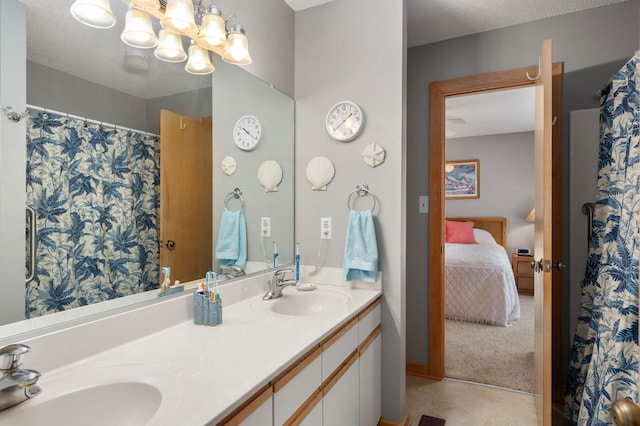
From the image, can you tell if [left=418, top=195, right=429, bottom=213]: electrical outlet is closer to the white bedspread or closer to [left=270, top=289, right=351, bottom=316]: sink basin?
[left=270, top=289, right=351, bottom=316]: sink basin

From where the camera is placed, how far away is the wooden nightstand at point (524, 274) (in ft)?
17.0

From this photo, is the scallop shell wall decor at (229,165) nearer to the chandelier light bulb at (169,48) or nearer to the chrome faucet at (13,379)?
the chandelier light bulb at (169,48)

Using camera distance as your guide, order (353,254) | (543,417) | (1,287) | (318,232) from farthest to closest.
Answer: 1. (318,232)
2. (353,254)
3. (543,417)
4. (1,287)

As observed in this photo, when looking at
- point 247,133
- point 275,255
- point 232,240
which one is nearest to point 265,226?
point 275,255

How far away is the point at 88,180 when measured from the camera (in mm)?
1112

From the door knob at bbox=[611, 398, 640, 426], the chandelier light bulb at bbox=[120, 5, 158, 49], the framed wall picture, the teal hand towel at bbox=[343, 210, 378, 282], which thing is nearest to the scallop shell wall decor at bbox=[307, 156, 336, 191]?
the teal hand towel at bbox=[343, 210, 378, 282]

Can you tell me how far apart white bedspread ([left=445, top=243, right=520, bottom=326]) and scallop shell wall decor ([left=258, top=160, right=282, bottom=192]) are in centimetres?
264

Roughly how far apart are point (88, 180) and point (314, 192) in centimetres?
125

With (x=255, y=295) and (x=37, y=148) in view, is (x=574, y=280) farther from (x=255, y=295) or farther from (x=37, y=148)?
(x=37, y=148)

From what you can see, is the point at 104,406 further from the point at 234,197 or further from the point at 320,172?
the point at 320,172

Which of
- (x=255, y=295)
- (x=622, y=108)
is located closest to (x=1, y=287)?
(x=255, y=295)

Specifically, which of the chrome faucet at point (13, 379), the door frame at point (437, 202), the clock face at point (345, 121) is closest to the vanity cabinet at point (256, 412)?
the chrome faucet at point (13, 379)

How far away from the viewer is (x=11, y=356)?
2.57ft

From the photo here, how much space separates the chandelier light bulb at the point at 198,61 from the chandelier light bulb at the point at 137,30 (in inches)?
7.9
